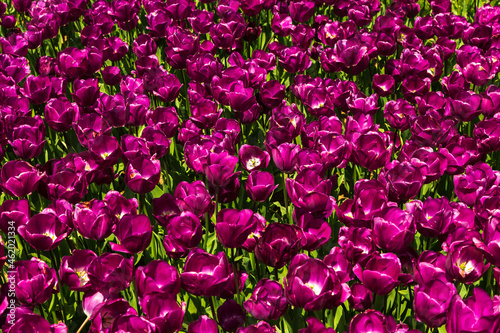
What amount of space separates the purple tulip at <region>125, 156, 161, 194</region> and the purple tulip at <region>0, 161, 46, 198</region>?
42 centimetres

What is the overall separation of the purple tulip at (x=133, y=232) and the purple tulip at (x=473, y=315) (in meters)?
1.21

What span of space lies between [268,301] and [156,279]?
431 mm

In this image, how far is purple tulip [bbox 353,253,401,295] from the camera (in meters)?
2.19

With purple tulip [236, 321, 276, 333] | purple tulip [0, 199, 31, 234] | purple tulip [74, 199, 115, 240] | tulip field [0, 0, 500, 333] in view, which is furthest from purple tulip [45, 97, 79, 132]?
purple tulip [236, 321, 276, 333]

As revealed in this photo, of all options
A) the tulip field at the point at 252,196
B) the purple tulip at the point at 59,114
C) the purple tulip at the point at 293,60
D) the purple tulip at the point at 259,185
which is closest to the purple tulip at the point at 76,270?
the tulip field at the point at 252,196

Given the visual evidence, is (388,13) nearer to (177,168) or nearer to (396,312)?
(177,168)

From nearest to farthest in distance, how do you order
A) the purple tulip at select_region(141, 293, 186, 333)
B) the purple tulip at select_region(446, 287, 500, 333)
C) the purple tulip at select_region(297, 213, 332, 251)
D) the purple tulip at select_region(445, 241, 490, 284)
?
the purple tulip at select_region(446, 287, 500, 333) < the purple tulip at select_region(141, 293, 186, 333) < the purple tulip at select_region(445, 241, 490, 284) < the purple tulip at select_region(297, 213, 332, 251)

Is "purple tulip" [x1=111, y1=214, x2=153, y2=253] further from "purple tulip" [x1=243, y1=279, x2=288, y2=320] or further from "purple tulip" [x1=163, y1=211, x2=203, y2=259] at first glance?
"purple tulip" [x1=243, y1=279, x2=288, y2=320]

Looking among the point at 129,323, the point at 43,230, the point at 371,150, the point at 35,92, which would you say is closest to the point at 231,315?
the point at 129,323

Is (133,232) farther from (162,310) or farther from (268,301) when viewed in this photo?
(268,301)

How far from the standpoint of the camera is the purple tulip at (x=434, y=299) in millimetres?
2029

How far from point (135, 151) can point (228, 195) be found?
1.72ft

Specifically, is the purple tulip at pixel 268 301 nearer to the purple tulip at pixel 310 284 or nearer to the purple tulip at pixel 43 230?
the purple tulip at pixel 310 284

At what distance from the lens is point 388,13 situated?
202 inches
